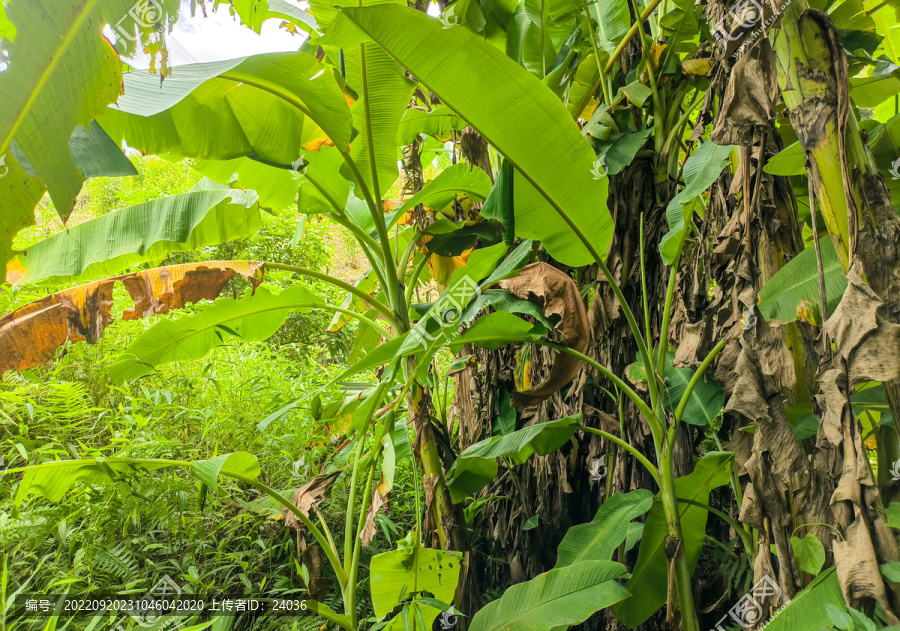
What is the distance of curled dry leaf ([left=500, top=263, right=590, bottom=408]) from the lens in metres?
1.12

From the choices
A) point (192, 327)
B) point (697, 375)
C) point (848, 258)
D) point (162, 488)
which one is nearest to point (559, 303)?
point (697, 375)

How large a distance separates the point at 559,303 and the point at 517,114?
0.43 m

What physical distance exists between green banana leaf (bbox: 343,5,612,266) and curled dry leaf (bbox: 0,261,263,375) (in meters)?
0.71

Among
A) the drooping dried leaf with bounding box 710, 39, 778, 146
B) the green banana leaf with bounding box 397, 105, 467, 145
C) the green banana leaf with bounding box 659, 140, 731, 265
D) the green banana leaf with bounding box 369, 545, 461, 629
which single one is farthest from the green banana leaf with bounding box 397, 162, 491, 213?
the green banana leaf with bounding box 369, 545, 461, 629

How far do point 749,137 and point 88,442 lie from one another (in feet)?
7.10

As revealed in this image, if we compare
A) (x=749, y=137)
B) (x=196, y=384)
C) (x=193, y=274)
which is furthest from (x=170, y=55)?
(x=196, y=384)

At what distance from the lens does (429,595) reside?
110cm

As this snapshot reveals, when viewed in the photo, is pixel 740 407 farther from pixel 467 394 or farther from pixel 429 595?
pixel 467 394

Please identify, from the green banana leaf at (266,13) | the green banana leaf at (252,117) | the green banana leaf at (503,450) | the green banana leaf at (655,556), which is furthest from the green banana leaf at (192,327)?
the green banana leaf at (655,556)

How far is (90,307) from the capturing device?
1163mm

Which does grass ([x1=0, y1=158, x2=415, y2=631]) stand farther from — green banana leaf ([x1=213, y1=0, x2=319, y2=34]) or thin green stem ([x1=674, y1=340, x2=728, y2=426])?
green banana leaf ([x1=213, y1=0, x2=319, y2=34])

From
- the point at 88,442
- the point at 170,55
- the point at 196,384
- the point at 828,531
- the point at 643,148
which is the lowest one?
the point at 828,531

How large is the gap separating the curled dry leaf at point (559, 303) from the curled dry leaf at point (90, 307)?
70 cm

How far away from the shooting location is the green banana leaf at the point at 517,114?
0.82 metres
